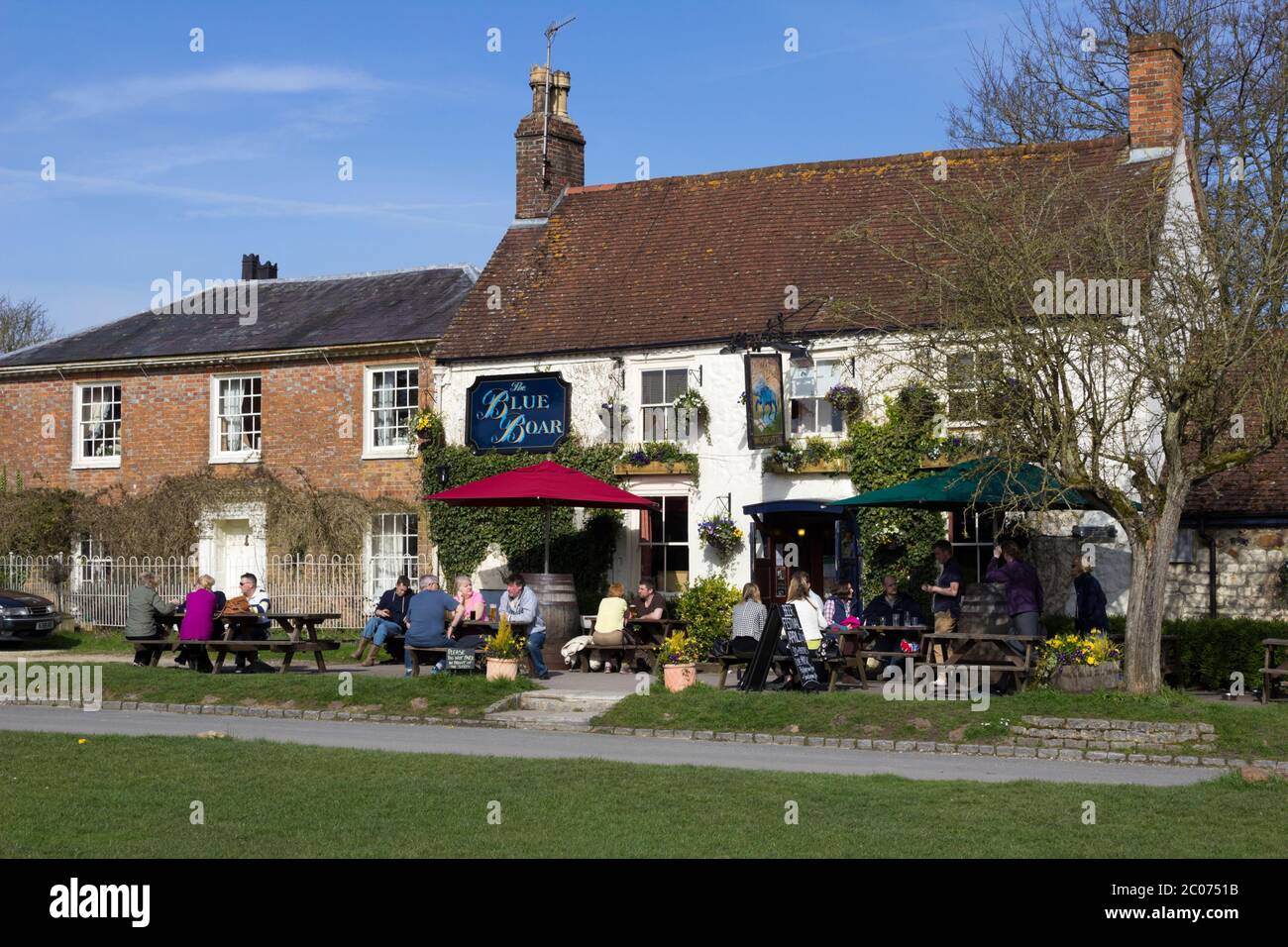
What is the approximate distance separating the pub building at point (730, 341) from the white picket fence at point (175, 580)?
10.1ft

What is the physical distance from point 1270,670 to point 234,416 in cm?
2030

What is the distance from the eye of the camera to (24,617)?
Answer: 91.6ft

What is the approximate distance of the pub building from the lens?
79.0ft

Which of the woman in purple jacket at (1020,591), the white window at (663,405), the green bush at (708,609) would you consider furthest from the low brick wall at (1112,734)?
the white window at (663,405)

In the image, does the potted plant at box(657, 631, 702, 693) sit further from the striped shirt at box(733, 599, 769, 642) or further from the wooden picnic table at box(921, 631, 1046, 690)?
the wooden picnic table at box(921, 631, 1046, 690)

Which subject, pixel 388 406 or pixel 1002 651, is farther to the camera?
pixel 388 406

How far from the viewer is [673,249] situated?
27531mm

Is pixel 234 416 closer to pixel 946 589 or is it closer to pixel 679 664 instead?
pixel 679 664

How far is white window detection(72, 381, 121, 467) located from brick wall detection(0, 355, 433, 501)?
0.62ft

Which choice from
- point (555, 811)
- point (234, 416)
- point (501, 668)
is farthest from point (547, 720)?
point (234, 416)

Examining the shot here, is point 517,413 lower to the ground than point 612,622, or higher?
higher

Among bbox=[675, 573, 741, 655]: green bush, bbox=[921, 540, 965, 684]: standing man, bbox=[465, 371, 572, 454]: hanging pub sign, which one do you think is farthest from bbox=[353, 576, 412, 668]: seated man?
bbox=[921, 540, 965, 684]: standing man
